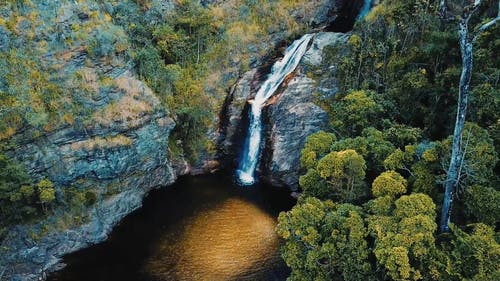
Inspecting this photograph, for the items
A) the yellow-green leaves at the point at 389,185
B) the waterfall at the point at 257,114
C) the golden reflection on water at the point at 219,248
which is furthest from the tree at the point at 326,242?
the waterfall at the point at 257,114

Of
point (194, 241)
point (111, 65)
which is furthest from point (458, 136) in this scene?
point (111, 65)

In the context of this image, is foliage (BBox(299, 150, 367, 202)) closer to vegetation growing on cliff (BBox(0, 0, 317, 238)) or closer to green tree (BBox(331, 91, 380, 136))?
green tree (BBox(331, 91, 380, 136))

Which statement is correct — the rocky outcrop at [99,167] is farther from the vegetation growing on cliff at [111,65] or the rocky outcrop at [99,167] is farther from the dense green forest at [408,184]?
the dense green forest at [408,184]

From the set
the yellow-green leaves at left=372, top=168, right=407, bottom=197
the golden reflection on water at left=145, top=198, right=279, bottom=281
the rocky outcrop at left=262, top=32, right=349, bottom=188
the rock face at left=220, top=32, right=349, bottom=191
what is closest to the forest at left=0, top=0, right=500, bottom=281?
the yellow-green leaves at left=372, top=168, right=407, bottom=197

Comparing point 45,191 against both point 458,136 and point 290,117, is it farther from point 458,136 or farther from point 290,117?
point 458,136

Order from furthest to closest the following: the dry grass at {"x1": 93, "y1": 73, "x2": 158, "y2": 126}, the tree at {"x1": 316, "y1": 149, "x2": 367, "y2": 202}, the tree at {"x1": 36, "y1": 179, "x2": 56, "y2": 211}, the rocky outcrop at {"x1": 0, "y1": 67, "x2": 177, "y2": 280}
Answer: the dry grass at {"x1": 93, "y1": 73, "x2": 158, "y2": 126}
the rocky outcrop at {"x1": 0, "y1": 67, "x2": 177, "y2": 280}
the tree at {"x1": 36, "y1": 179, "x2": 56, "y2": 211}
the tree at {"x1": 316, "y1": 149, "x2": 367, "y2": 202}
